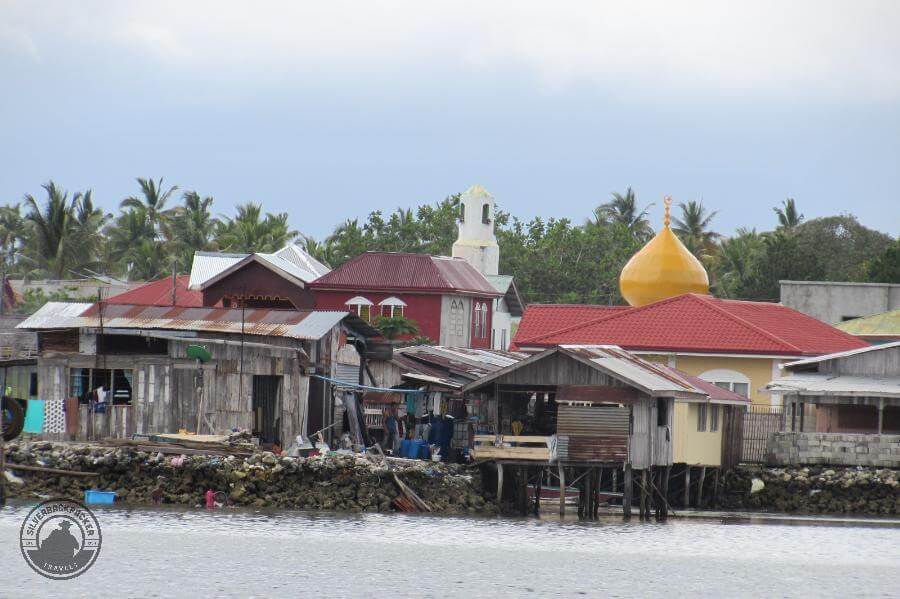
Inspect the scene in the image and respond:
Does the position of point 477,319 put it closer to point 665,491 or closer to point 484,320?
point 484,320

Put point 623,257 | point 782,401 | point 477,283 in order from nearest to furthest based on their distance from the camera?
point 782,401 → point 477,283 → point 623,257

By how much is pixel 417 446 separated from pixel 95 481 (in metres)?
9.48

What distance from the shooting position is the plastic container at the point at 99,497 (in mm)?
42281

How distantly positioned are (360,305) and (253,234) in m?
26.0

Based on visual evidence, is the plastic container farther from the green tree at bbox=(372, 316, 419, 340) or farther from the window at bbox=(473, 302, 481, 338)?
the window at bbox=(473, 302, 481, 338)

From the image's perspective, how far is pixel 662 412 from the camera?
154 feet

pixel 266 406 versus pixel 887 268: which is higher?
pixel 887 268

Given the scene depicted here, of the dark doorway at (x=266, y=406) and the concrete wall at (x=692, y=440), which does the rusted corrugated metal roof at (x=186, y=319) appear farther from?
the concrete wall at (x=692, y=440)

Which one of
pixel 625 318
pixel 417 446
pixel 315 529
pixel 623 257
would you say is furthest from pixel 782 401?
pixel 623 257

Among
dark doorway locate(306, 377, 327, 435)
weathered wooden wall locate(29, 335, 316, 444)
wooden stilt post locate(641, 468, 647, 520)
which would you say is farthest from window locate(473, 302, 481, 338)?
weathered wooden wall locate(29, 335, 316, 444)

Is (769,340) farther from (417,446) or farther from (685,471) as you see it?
(417,446)

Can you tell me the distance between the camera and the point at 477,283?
3159 inches

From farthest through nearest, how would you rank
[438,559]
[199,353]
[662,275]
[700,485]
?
[662,275]
[700,485]
[199,353]
[438,559]

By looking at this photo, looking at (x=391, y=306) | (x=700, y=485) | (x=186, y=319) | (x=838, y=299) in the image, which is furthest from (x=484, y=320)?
(x=186, y=319)
